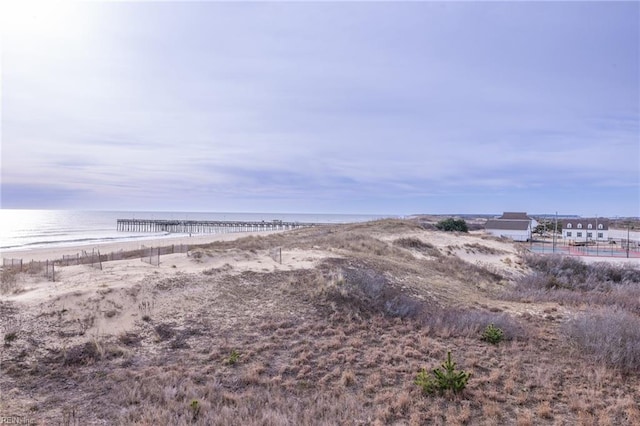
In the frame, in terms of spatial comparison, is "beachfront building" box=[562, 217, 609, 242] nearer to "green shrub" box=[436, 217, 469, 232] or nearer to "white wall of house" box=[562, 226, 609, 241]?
"white wall of house" box=[562, 226, 609, 241]

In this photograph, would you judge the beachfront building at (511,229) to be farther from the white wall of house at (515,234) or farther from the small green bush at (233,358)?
the small green bush at (233,358)

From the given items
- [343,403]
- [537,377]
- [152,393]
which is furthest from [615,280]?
[152,393]

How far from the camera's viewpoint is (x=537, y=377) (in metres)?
8.14

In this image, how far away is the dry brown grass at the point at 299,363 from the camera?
6.70m

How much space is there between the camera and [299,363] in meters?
8.67

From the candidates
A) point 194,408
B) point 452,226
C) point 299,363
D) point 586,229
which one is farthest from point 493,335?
point 586,229

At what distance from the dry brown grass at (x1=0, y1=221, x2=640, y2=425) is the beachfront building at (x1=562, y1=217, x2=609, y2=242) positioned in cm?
6602

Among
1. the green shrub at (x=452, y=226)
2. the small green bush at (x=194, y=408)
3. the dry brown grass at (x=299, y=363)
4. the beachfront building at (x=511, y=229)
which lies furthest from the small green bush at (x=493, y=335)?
the beachfront building at (x=511, y=229)

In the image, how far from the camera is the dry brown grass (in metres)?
6.70

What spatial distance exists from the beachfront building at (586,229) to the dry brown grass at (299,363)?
2599 inches

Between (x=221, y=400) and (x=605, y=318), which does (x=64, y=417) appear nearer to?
(x=221, y=400)

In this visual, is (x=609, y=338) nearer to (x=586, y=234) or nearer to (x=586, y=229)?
(x=586, y=234)

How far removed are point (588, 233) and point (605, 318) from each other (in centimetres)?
7004

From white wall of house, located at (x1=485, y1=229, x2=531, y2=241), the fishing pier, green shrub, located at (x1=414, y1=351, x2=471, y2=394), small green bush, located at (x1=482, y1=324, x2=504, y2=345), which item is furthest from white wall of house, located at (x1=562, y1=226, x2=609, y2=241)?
green shrub, located at (x1=414, y1=351, x2=471, y2=394)
